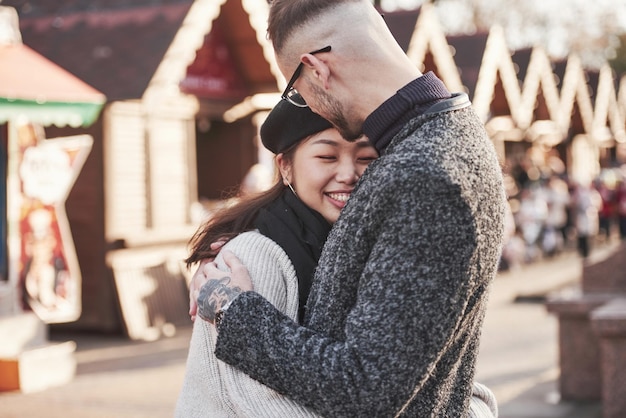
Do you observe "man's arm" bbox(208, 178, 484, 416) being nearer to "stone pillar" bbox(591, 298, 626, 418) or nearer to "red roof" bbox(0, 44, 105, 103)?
"stone pillar" bbox(591, 298, 626, 418)

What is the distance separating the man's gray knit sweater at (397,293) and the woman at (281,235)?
0.37ft

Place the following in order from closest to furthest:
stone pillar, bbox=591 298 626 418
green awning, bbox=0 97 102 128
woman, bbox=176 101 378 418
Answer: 1. woman, bbox=176 101 378 418
2. stone pillar, bbox=591 298 626 418
3. green awning, bbox=0 97 102 128

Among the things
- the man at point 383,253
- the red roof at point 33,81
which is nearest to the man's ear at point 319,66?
the man at point 383,253

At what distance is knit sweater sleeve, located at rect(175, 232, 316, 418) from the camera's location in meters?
2.02

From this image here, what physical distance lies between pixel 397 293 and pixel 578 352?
596 cm

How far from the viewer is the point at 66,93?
790 centimetres

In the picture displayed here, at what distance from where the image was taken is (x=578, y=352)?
24.4 feet

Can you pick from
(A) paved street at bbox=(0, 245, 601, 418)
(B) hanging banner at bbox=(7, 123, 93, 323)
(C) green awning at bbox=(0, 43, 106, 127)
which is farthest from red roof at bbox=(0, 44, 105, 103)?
(A) paved street at bbox=(0, 245, 601, 418)

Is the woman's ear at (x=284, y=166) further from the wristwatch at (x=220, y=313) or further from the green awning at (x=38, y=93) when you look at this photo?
the green awning at (x=38, y=93)

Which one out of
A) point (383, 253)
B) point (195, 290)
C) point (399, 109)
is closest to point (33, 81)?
point (195, 290)

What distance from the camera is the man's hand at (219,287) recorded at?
6.77 ft

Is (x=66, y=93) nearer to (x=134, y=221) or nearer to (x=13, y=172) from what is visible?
(x=13, y=172)

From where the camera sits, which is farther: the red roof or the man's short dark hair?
Answer: the red roof

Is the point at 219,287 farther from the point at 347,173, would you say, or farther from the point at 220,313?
the point at 347,173
